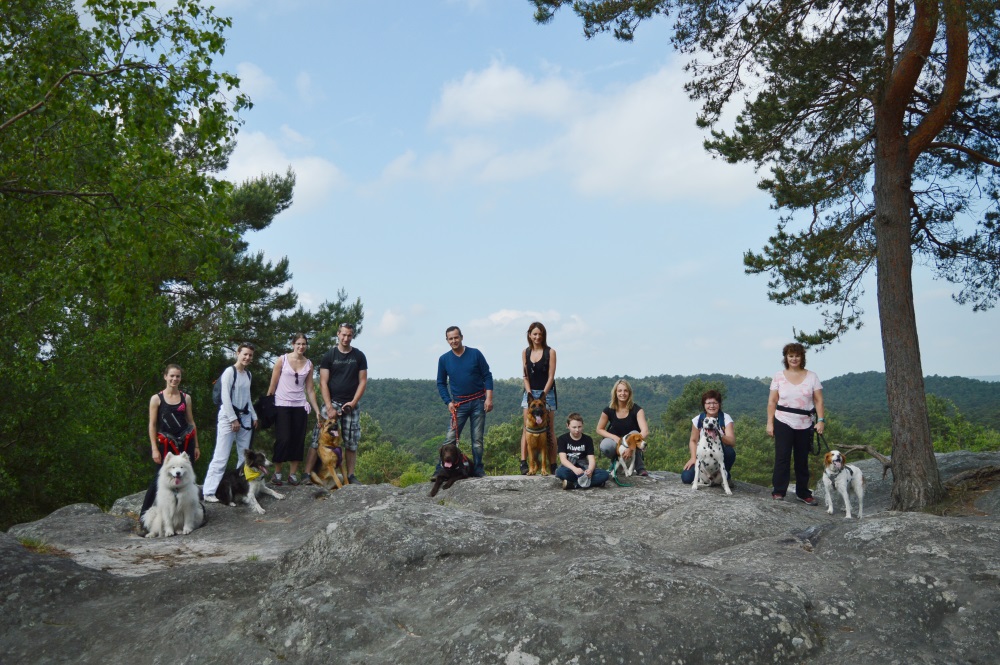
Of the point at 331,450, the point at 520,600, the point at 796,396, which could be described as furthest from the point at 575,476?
the point at 520,600

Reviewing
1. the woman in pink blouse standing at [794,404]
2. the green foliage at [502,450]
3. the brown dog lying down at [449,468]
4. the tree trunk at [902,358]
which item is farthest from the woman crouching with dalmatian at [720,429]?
the green foliage at [502,450]

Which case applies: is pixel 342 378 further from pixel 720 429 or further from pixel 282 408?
pixel 720 429

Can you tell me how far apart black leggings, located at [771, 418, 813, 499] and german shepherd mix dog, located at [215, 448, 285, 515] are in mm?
6427

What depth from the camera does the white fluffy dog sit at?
28.7 feet

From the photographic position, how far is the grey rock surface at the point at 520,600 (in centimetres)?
400

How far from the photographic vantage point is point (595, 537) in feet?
17.7

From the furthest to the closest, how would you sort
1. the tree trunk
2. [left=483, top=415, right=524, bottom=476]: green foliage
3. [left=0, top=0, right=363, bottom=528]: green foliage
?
[left=483, top=415, right=524, bottom=476]: green foliage, the tree trunk, [left=0, top=0, right=363, bottom=528]: green foliage

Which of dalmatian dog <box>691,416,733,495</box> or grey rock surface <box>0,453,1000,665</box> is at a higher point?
dalmatian dog <box>691,416,733,495</box>

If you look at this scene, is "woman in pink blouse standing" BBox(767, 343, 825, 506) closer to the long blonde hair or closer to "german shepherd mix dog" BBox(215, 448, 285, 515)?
the long blonde hair

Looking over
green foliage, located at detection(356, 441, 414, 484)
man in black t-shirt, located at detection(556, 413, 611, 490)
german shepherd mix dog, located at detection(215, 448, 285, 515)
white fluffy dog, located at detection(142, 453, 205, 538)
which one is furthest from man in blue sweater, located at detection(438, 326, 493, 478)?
green foliage, located at detection(356, 441, 414, 484)

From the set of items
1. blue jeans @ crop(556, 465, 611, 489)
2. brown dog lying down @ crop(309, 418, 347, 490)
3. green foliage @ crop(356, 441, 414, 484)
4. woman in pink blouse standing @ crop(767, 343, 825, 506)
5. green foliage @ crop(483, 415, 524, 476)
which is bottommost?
green foliage @ crop(356, 441, 414, 484)

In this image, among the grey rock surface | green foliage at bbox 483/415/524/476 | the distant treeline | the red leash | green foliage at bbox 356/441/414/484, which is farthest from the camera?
the distant treeline

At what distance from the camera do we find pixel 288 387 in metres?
10.2

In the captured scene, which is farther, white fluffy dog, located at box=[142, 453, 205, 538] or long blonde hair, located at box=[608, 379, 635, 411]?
long blonde hair, located at box=[608, 379, 635, 411]
